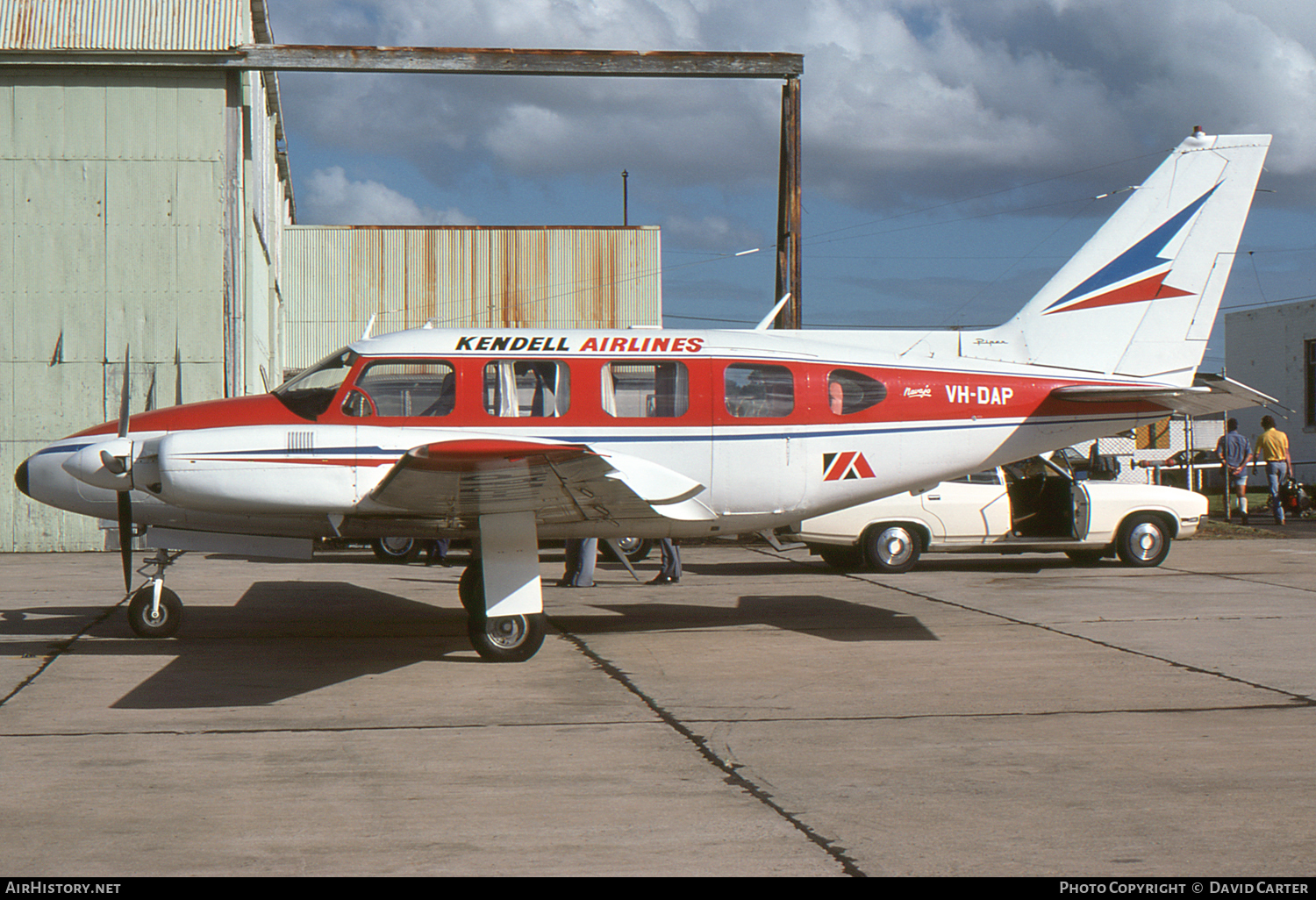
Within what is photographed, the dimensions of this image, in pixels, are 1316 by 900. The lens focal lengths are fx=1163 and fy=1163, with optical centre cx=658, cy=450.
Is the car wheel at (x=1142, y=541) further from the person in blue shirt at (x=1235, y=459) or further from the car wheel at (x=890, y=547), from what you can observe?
the person in blue shirt at (x=1235, y=459)

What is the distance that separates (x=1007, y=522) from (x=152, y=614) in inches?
409

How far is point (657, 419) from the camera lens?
9672mm

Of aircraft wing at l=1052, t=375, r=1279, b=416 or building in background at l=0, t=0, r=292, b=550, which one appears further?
building in background at l=0, t=0, r=292, b=550

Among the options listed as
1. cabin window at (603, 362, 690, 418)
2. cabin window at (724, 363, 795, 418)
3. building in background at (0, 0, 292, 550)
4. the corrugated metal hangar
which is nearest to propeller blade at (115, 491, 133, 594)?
cabin window at (603, 362, 690, 418)

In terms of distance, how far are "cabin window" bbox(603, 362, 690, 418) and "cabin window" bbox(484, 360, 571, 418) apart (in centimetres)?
42

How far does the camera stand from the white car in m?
15.1

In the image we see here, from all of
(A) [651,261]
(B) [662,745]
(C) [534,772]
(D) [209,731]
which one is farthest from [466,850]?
(A) [651,261]

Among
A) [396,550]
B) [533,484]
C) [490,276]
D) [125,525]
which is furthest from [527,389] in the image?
[490,276]

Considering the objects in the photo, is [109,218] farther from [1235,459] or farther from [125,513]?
[1235,459]

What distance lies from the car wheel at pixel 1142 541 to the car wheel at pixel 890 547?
2.89 meters

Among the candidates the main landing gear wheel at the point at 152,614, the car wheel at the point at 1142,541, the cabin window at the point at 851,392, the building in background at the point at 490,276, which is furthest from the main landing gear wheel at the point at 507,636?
the building in background at the point at 490,276

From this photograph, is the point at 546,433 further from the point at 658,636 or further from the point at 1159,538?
the point at 1159,538

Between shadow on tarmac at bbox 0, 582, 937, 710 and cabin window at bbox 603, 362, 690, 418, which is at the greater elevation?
cabin window at bbox 603, 362, 690, 418

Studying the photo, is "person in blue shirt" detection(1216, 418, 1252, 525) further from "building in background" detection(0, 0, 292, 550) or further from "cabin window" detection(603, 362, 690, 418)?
"building in background" detection(0, 0, 292, 550)
